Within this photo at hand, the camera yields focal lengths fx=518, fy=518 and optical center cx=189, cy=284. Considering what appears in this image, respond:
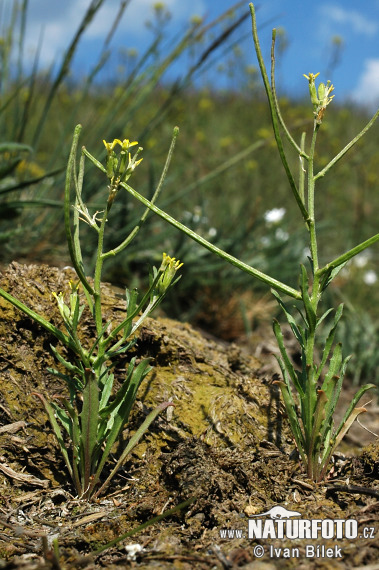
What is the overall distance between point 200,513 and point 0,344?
60cm

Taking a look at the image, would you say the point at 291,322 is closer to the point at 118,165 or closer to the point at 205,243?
the point at 205,243

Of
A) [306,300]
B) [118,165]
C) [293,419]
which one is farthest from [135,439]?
[118,165]

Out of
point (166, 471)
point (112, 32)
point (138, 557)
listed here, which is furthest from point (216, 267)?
point (138, 557)

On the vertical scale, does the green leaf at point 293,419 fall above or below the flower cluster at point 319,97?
below

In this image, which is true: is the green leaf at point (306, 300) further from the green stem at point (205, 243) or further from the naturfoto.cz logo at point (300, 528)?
the naturfoto.cz logo at point (300, 528)

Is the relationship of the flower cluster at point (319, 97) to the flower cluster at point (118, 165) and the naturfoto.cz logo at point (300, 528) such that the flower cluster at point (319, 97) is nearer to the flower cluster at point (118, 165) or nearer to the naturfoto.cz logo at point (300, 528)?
the flower cluster at point (118, 165)

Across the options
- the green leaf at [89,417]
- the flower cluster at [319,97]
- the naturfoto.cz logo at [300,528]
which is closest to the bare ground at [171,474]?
the naturfoto.cz logo at [300,528]

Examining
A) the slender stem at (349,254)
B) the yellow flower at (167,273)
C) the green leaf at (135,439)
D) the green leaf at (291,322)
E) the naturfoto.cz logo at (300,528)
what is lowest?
the naturfoto.cz logo at (300,528)

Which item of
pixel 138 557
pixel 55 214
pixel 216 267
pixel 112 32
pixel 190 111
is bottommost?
pixel 138 557

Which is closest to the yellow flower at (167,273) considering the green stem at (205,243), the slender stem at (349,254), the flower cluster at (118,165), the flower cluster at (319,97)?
the green stem at (205,243)

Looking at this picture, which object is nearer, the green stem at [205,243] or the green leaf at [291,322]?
the green stem at [205,243]

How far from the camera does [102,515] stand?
3.44 feet

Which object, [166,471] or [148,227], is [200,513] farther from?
[148,227]

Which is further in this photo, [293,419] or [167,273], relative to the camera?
[293,419]
